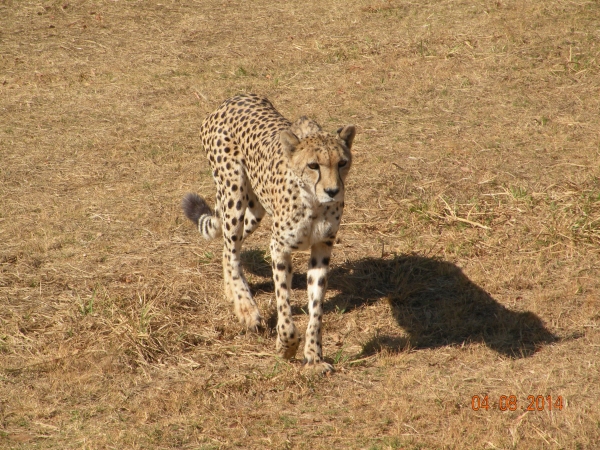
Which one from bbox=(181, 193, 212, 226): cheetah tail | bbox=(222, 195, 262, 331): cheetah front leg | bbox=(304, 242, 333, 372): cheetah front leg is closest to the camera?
bbox=(304, 242, 333, 372): cheetah front leg

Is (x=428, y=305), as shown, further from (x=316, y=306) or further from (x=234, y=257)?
(x=234, y=257)

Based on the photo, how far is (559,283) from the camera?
19.3 ft

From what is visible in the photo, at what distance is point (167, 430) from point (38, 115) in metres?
5.87

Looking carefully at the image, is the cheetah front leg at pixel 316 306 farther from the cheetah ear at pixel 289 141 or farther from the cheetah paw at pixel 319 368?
the cheetah ear at pixel 289 141

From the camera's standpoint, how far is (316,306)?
4977 mm

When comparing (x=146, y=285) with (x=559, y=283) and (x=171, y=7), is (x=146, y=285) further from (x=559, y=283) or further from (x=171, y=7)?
(x=171, y=7)

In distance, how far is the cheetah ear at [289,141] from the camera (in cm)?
475

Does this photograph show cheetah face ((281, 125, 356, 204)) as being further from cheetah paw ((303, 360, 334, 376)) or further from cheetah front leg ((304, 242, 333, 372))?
cheetah paw ((303, 360, 334, 376))

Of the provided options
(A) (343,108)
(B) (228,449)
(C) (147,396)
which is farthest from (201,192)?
(B) (228,449)

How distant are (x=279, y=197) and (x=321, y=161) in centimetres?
60
